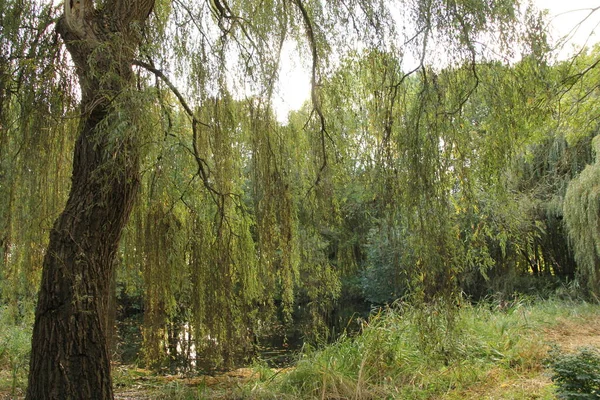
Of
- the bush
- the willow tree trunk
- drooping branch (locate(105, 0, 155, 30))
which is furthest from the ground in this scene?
drooping branch (locate(105, 0, 155, 30))

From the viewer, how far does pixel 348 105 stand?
2916 millimetres

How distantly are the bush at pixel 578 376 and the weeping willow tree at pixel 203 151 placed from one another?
83 cm

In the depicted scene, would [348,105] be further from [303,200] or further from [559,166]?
[559,166]

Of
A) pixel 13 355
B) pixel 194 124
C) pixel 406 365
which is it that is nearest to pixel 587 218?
pixel 406 365

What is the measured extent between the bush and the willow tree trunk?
88.4 inches

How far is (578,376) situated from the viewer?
8.14 feet

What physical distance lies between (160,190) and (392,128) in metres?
1.37

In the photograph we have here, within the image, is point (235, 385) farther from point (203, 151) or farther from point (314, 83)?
point (314, 83)

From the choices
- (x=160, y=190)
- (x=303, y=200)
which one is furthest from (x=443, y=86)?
(x=160, y=190)

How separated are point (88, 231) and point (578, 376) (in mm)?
2507

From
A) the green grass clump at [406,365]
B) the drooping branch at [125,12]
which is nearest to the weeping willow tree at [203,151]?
the drooping branch at [125,12]

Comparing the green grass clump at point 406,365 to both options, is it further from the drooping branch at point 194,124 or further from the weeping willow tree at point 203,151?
the drooping branch at point 194,124

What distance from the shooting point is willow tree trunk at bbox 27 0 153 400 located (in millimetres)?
2303

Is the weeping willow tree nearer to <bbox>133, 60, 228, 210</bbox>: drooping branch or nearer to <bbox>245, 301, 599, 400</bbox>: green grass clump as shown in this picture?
<bbox>133, 60, 228, 210</bbox>: drooping branch
